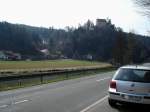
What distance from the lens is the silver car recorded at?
1140 centimetres

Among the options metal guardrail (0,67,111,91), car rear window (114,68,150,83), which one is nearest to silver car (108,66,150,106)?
car rear window (114,68,150,83)

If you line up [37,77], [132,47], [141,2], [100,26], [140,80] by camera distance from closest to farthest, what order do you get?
[140,80], [141,2], [37,77], [132,47], [100,26]

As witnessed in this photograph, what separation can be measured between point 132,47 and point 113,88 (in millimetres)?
77066

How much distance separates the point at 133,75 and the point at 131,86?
20.8 inches

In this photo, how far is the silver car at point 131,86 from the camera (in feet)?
37.4

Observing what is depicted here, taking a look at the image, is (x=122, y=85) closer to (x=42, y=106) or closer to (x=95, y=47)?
(x=42, y=106)

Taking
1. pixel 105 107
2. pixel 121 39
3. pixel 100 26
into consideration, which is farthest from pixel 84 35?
pixel 105 107

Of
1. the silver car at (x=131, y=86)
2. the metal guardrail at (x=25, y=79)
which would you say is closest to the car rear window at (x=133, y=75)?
the silver car at (x=131, y=86)

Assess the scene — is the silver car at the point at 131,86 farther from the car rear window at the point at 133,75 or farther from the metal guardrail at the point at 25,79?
the metal guardrail at the point at 25,79

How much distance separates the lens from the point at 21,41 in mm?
176250

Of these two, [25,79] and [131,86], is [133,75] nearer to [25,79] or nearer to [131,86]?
[131,86]

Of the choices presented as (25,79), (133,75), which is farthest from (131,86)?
(25,79)

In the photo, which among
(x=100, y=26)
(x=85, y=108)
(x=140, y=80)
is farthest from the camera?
(x=100, y=26)

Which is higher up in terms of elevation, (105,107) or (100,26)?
(100,26)
